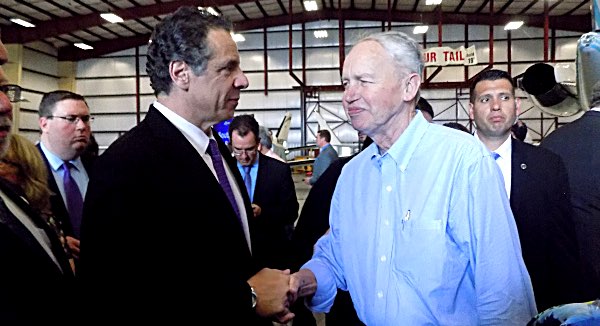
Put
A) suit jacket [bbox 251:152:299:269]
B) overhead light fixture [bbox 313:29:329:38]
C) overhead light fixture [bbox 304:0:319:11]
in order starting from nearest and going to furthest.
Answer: suit jacket [bbox 251:152:299:269], overhead light fixture [bbox 304:0:319:11], overhead light fixture [bbox 313:29:329:38]

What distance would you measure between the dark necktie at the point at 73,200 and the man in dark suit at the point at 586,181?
2.54 meters

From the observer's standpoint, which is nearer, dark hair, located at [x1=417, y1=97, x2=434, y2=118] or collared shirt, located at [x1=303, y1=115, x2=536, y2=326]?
collared shirt, located at [x1=303, y1=115, x2=536, y2=326]

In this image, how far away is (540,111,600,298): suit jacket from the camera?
2.26 metres

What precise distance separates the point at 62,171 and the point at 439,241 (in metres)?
2.42

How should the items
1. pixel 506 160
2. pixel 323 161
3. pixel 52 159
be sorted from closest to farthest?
pixel 506 160
pixel 52 159
pixel 323 161

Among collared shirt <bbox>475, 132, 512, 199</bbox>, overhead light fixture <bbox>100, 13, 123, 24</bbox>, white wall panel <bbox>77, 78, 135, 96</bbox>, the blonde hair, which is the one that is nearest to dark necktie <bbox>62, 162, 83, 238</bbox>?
the blonde hair

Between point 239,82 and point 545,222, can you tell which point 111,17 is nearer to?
point 239,82

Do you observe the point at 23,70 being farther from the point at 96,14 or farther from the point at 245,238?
the point at 245,238

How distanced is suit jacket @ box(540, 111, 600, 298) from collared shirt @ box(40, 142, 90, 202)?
2.61 m

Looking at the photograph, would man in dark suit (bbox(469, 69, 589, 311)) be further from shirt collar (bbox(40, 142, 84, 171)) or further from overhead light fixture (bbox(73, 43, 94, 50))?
overhead light fixture (bbox(73, 43, 94, 50))

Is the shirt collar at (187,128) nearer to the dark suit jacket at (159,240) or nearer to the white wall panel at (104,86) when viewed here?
the dark suit jacket at (159,240)

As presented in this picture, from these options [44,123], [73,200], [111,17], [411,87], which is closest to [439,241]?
[411,87]

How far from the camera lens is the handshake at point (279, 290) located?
1.81 metres

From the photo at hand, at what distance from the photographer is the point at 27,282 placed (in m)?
0.99
